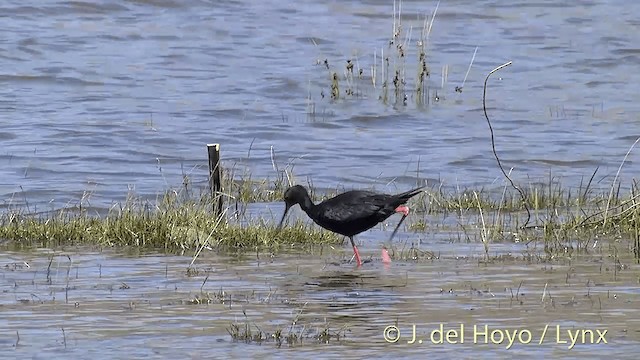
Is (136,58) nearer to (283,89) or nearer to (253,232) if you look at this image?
(283,89)

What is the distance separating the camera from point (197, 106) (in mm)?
23750

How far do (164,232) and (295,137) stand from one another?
9.07 m

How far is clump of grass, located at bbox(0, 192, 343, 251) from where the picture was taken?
39.4 ft

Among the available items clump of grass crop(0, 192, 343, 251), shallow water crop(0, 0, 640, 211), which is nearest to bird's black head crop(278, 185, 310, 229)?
clump of grass crop(0, 192, 343, 251)

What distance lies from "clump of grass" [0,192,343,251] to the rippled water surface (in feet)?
1.34

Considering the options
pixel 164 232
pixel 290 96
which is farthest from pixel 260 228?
pixel 290 96

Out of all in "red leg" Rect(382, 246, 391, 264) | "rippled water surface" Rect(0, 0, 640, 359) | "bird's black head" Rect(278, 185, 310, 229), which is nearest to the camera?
"rippled water surface" Rect(0, 0, 640, 359)

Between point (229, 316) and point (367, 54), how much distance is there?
19458 millimetres

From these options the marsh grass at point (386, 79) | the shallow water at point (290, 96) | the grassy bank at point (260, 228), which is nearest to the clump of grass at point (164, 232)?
the grassy bank at point (260, 228)

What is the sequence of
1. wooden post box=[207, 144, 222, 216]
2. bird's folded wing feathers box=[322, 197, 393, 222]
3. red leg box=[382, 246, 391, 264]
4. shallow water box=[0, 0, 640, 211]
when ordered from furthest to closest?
1. shallow water box=[0, 0, 640, 211]
2. wooden post box=[207, 144, 222, 216]
3. bird's folded wing feathers box=[322, 197, 393, 222]
4. red leg box=[382, 246, 391, 264]

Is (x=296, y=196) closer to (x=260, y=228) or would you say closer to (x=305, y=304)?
(x=260, y=228)

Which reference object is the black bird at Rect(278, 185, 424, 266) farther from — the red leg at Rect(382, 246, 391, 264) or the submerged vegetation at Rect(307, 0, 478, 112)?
the submerged vegetation at Rect(307, 0, 478, 112)

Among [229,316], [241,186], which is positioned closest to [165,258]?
[229,316]

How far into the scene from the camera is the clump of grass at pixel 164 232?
39.4 ft
